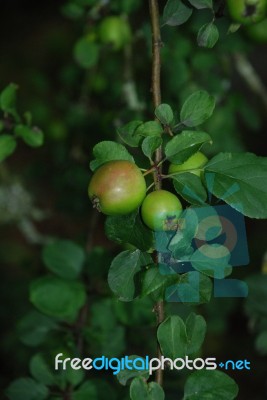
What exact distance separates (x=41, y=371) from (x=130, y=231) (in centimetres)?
52

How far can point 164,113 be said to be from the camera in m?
0.84

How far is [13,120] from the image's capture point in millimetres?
1217

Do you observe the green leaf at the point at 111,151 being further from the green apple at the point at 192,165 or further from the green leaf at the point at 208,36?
the green leaf at the point at 208,36

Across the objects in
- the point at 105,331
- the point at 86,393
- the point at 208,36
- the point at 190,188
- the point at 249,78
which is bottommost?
the point at 86,393

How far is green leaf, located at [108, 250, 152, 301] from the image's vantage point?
808 millimetres

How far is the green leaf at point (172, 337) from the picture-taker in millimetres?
801

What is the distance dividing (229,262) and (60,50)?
259 centimetres

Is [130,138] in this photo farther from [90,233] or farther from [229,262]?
[90,233]

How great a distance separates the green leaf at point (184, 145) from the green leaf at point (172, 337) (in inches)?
9.4

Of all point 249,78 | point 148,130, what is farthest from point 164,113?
point 249,78

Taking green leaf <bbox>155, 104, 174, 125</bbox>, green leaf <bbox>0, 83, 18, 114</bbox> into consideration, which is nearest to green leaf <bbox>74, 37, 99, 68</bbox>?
green leaf <bbox>0, 83, 18, 114</bbox>

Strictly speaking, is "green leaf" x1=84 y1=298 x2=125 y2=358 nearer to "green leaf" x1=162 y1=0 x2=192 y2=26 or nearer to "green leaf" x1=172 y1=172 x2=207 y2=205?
"green leaf" x1=172 y1=172 x2=207 y2=205

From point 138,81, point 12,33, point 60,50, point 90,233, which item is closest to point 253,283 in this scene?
point 90,233

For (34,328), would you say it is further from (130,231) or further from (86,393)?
(130,231)
